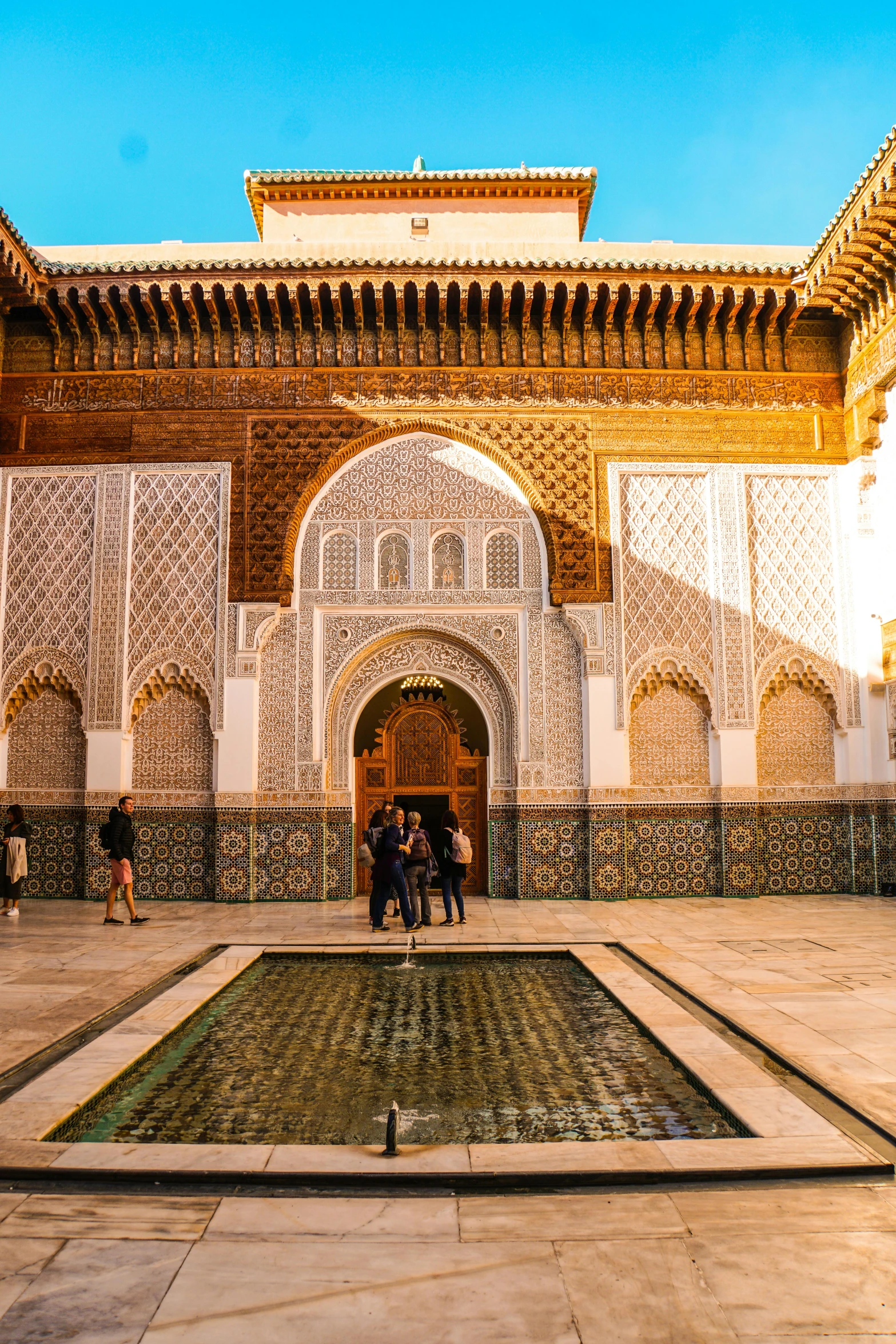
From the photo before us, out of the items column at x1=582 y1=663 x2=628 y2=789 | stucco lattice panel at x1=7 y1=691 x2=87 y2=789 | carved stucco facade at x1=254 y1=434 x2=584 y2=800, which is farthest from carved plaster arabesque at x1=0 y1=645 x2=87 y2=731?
column at x1=582 y1=663 x2=628 y2=789

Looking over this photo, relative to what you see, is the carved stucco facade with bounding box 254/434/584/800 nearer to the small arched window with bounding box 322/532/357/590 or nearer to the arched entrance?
the small arched window with bounding box 322/532/357/590

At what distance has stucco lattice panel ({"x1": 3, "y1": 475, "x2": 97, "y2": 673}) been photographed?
7.19 metres

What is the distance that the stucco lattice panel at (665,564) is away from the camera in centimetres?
714

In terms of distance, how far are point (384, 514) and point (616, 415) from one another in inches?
80.5

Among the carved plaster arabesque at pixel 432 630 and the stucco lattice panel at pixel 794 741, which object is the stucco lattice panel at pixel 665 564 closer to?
the stucco lattice panel at pixel 794 741

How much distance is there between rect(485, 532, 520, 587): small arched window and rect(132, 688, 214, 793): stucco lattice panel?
8.28ft

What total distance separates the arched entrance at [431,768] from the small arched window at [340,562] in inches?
42.6

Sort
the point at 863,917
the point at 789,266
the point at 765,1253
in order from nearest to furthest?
1. the point at 765,1253
2. the point at 863,917
3. the point at 789,266

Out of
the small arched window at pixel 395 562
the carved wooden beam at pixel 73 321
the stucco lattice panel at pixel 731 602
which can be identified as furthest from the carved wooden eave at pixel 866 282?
the carved wooden beam at pixel 73 321

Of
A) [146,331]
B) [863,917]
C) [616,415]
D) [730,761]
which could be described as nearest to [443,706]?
[730,761]

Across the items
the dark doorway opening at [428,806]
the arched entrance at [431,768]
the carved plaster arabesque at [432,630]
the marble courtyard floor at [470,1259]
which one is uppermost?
the carved plaster arabesque at [432,630]

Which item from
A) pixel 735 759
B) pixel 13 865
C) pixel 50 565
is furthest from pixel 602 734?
pixel 50 565

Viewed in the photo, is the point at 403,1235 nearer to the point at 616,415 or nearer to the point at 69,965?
the point at 69,965

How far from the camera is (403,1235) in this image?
5.86ft
